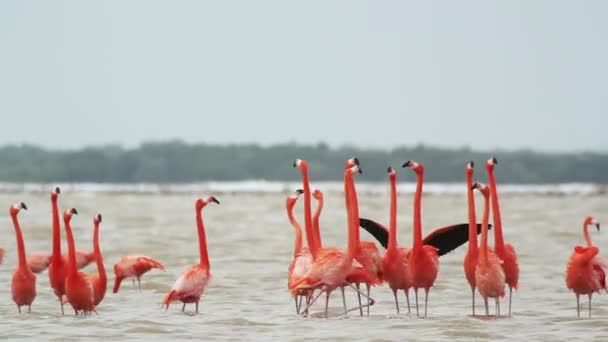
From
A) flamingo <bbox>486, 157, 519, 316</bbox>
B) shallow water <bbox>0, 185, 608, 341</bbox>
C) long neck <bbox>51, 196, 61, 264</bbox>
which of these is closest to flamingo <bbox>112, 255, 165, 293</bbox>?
shallow water <bbox>0, 185, 608, 341</bbox>

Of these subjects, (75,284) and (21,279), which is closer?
(75,284)

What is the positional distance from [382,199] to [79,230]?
13762 mm

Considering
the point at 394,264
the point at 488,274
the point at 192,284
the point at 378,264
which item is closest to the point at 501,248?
the point at 488,274

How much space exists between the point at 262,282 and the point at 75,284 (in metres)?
5.41

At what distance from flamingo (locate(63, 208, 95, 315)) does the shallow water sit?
0.78ft

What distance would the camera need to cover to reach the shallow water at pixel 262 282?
1236 centimetres

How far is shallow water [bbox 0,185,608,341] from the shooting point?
12359mm

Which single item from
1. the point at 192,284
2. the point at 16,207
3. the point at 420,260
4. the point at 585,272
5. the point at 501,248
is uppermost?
the point at 16,207

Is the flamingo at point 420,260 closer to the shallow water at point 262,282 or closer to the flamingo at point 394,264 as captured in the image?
the flamingo at point 394,264

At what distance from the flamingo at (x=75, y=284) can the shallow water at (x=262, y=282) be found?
237 millimetres

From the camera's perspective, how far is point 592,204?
36.2m

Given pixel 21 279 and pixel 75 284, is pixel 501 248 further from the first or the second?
pixel 21 279

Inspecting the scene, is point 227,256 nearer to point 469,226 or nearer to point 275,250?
point 275,250

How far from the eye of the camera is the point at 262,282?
1755 centimetres
